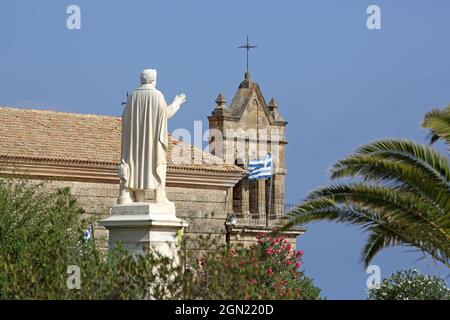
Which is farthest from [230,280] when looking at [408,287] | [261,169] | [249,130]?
[249,130]

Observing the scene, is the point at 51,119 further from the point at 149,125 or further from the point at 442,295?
the point at 149,125

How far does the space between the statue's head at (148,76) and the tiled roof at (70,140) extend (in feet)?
50.7

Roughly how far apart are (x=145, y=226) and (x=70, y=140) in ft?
60.2

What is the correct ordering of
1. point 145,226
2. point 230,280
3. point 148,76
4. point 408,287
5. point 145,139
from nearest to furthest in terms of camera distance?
point 230,280, point 145,226, point 145,139, point 148,76, point 408,287

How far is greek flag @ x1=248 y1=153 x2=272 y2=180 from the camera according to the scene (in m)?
60.4

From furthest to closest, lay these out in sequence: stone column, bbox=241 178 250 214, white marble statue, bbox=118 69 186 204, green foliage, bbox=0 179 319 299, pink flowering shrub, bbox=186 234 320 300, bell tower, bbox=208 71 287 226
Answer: bell tower, bbox=208 71 287 226 → stone column, bbox=241 178 250 214 → white marble statue, bbox=118 69 186 204 → pink flowering shrub, bbox=186 234 320 300 → green foliage, bbox=0 179 319 299

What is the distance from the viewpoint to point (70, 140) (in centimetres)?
3722

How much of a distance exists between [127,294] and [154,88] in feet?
11.4

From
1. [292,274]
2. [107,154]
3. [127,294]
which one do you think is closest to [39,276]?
[127,294]

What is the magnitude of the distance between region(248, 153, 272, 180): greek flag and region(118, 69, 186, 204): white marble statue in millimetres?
40394

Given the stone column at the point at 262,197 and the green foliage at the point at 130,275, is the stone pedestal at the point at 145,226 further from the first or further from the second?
the stone column at the point at 262,197


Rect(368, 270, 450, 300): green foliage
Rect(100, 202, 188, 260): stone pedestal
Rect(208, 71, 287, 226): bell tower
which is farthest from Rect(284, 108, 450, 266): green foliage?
Result: Rect(208, 71, 287, 226): bell tower

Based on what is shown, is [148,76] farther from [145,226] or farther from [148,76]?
[145,226]

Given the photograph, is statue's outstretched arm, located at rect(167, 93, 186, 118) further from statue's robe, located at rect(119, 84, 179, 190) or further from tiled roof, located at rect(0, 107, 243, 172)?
tiled roof, located at rect(0, 107, 243, 172)
